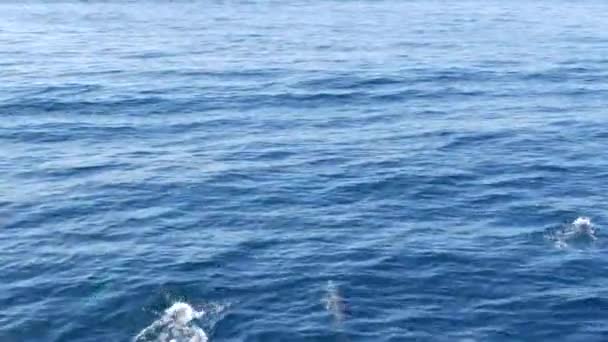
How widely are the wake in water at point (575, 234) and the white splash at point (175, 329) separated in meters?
25.2

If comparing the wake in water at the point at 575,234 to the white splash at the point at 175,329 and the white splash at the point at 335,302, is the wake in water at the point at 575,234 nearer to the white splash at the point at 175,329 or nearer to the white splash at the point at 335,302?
the white splash at the point at 335,302

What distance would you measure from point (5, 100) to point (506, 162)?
53683mm

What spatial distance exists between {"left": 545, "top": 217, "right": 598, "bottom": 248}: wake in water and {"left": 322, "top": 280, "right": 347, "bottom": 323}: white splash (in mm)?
16391

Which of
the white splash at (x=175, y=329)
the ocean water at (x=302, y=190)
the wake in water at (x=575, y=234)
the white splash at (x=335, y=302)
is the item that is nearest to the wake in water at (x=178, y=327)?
the white splash at (x=175, y=329)

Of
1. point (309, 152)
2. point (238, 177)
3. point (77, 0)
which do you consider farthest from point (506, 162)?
point (77, 0)

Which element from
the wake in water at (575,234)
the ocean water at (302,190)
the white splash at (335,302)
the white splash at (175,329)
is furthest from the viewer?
the wake in water at (575,234)

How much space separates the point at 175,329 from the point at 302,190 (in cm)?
2309

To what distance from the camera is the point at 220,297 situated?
50094 millimetres

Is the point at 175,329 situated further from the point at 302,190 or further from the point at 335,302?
the point at 302,190

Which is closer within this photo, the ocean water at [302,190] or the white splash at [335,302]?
the white splash at [335,302]

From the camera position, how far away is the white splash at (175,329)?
4559cm

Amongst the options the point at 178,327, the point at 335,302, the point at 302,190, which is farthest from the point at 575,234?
the point at 178,327

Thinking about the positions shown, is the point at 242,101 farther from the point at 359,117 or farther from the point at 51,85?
the point at 51,85

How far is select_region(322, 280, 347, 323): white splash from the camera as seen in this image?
4791 cm
